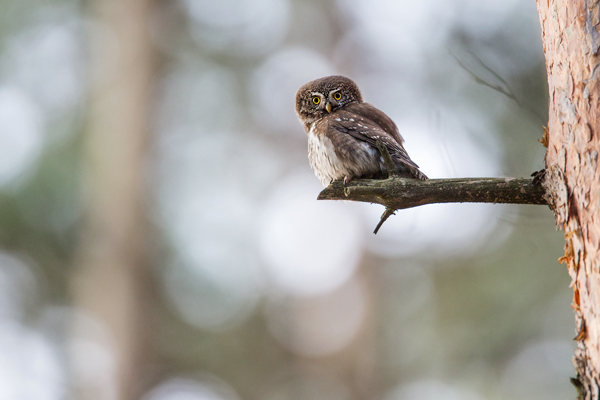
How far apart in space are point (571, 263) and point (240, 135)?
7.89 meters

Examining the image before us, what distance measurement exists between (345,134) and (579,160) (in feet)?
5.34

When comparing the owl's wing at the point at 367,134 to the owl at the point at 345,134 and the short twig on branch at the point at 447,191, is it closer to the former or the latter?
the owl at the point at 345,134

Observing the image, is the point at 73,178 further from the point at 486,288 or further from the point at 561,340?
the point at 561,340

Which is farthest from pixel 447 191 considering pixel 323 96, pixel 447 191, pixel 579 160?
pixel 323 96

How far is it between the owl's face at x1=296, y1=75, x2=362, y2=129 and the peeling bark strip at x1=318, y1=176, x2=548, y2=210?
6.14 ft

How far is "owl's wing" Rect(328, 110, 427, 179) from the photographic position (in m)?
2.62

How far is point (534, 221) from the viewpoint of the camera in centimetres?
283

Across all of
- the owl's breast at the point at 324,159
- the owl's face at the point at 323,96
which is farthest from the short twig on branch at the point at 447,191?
the owl's face at the point at 323,96

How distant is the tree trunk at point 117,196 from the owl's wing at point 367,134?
4.78m

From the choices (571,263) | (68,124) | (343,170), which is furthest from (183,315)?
(571,263)

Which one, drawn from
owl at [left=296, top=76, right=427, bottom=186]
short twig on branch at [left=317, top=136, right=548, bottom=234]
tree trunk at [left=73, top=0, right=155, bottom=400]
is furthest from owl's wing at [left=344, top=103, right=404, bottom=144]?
tree trunk at [left=73, top=0, right=155, bottom=400]

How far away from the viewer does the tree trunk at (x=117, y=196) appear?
22.4 ft

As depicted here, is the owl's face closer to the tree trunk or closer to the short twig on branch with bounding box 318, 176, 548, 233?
the short twig on branch with bounding box 318, 176, 548, 233

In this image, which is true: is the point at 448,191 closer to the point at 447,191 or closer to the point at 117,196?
the point at 447,191
